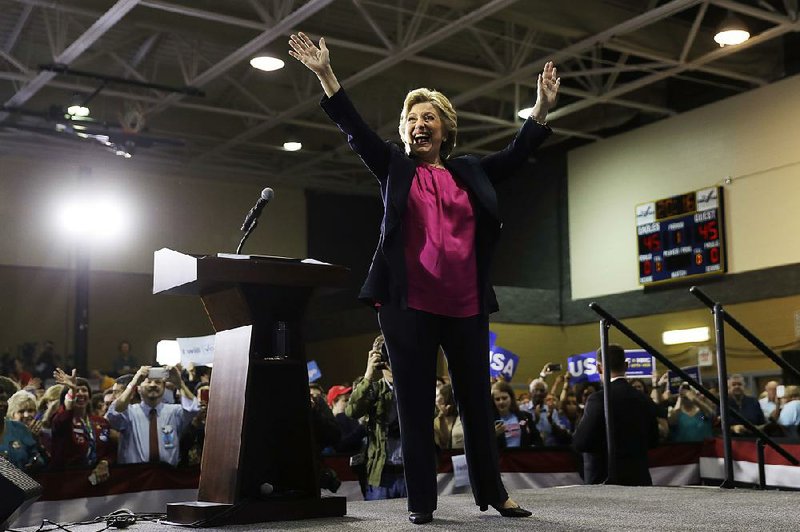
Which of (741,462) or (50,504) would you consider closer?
(50,504)

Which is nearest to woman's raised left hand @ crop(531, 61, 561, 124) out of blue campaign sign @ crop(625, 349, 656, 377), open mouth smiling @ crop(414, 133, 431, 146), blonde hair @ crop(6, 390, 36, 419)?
open mouth smiling @ crop(414, 133, 431, 146)

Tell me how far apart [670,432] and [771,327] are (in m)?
4.36

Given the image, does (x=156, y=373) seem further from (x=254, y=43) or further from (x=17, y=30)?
(x=17, y=30)

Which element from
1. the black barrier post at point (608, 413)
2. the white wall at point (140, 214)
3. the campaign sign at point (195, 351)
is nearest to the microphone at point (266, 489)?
the black barrier post at point (608, 413)

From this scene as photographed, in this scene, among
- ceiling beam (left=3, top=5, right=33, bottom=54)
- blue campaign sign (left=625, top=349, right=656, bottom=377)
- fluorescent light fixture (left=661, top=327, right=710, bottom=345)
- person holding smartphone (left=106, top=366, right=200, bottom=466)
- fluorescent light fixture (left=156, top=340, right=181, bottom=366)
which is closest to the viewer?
person holding smartphone (left=106, top=366, right=200, bottom=466)

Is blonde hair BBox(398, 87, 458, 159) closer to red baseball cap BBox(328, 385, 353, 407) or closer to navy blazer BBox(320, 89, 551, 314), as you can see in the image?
navy blazer BBox(320, 89, 551, 314)

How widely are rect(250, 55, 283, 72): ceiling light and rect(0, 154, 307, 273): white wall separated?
546 cm

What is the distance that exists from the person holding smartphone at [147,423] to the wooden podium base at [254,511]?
4.13 meters

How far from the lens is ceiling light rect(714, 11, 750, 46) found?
11.1m

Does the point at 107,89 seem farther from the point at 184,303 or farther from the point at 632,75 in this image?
the point at 632,75

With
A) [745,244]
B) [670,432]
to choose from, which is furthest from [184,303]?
[670,432]

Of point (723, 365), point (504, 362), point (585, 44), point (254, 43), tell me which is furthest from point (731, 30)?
point (723, 365)

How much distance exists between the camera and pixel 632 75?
47.5 feet

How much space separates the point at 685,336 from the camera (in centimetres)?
1401
